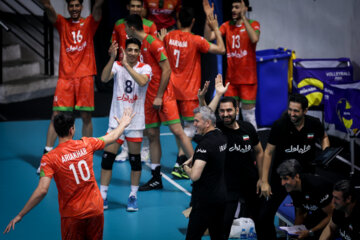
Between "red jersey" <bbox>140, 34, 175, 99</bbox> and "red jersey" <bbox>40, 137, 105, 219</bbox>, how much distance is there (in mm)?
2765

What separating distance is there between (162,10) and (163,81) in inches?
108

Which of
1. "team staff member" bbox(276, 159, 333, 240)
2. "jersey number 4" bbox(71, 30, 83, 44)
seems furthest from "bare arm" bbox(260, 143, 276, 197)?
"jersey number 4" bbox(71, 30, 83, 44)

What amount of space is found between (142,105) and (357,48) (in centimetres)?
545

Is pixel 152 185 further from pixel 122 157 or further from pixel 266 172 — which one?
pixel 266 172

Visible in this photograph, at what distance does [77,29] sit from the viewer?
859 cm

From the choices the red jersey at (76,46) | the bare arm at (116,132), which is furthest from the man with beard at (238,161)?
the red jersey at (76,46)

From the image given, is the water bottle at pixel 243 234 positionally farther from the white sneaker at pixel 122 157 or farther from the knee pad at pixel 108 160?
the white sneaker at pixel 122 157

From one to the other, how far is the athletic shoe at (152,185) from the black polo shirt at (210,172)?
269 cm

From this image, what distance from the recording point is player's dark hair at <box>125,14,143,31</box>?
24.3 ft

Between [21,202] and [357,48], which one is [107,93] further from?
[21,202]

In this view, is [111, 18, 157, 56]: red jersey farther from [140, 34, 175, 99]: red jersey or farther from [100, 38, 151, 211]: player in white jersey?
[100, 38, 151, 211]: player in white jersey

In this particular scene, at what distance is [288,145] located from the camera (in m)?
6.11

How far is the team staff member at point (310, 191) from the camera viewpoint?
17.2 feet

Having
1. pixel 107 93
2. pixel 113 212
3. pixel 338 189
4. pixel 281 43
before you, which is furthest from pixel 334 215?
pixel 107 93
